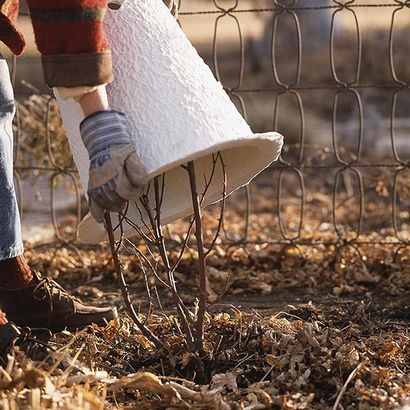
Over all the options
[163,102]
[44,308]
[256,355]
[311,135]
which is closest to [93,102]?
[163,102]

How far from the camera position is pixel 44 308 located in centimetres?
340

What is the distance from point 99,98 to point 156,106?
16 centimetres

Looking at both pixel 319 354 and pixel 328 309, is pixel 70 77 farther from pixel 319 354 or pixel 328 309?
pixel 328 309

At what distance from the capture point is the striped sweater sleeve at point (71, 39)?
248cm

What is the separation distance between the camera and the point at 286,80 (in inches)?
452

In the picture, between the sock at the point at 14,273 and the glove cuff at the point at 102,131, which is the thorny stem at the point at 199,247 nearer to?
the glove cuff at the point at 102,131

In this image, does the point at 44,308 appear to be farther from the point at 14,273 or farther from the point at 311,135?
the point at 311,135

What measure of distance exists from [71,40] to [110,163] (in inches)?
11.7

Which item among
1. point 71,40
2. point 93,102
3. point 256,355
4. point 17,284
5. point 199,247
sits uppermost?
point 71,40

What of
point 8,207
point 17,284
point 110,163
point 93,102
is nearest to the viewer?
point 110,163

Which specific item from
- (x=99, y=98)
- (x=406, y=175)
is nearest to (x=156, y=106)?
(x=99, y=98)

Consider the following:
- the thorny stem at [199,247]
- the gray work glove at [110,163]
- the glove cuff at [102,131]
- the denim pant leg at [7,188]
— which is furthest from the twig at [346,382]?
the denim pant leg at [7,188]

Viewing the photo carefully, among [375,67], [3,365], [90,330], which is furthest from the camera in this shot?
[375,67]

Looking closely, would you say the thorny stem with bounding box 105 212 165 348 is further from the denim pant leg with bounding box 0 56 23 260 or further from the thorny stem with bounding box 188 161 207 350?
the denim pant leg with bounding box 0 56 23 260
